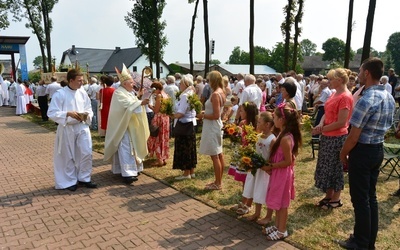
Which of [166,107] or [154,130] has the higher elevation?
[166,107]

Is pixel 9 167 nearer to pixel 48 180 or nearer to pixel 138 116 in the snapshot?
pixel 48 180

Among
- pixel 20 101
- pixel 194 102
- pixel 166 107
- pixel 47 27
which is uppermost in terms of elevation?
pixel 47 27

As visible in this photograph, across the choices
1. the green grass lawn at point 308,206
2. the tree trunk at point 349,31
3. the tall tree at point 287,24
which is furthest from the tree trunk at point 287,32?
the green grass lawn at point 308,206

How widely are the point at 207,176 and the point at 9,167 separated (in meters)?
4.79

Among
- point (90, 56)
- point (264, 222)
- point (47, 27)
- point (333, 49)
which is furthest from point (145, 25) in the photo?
point (333, 49)

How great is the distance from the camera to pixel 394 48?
84875 millimetres

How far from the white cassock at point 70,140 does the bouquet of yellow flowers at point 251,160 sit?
3330 millimetres

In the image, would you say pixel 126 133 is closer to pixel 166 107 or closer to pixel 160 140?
pixel 166 107

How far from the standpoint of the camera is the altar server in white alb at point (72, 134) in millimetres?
5789

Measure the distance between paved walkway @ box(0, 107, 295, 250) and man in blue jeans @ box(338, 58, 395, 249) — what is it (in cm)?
93

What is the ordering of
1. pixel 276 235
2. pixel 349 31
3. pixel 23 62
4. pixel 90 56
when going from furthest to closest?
1. pixel 90 56
2. pixel 23 62
3. pixel 349 31
4. pixel 276 235

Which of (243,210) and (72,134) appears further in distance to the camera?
(72,134)

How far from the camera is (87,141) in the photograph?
19.6ft

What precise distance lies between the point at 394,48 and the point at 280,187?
9755cm
